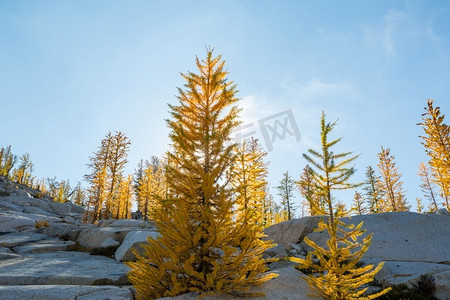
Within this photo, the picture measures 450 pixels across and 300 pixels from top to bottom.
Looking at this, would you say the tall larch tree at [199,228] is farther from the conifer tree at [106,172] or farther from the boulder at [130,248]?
the conifer tree at [106,172]

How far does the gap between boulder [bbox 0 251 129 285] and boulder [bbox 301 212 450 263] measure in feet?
32.0

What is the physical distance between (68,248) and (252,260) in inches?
449

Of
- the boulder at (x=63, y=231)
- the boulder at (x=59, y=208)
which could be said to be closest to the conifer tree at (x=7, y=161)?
the boulder at (x=59, y=208)

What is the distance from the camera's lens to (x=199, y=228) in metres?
4.75

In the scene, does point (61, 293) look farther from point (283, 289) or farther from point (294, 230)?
point (294, 230)

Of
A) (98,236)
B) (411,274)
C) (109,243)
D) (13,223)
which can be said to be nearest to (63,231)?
(98,236)

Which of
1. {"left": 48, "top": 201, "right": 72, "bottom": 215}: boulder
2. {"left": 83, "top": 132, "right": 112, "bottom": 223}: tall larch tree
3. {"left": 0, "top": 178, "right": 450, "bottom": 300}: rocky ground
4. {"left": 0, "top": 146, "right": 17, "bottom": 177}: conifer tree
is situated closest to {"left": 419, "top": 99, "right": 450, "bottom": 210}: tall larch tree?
{"left": 0, "top": 178, "right": 450, "bottom": 300}: rocky ground

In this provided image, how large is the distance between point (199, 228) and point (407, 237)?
11106 mm

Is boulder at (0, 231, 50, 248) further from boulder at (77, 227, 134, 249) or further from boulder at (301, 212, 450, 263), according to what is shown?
boulder at (301, 212, 450, 263)

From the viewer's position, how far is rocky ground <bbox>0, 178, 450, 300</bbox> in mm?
5582

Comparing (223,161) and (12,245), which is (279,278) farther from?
(12,245)

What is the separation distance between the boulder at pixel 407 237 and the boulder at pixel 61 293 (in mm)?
9677

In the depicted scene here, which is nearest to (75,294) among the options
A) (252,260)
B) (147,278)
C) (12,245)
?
(147,278)

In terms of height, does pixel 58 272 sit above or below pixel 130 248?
below
